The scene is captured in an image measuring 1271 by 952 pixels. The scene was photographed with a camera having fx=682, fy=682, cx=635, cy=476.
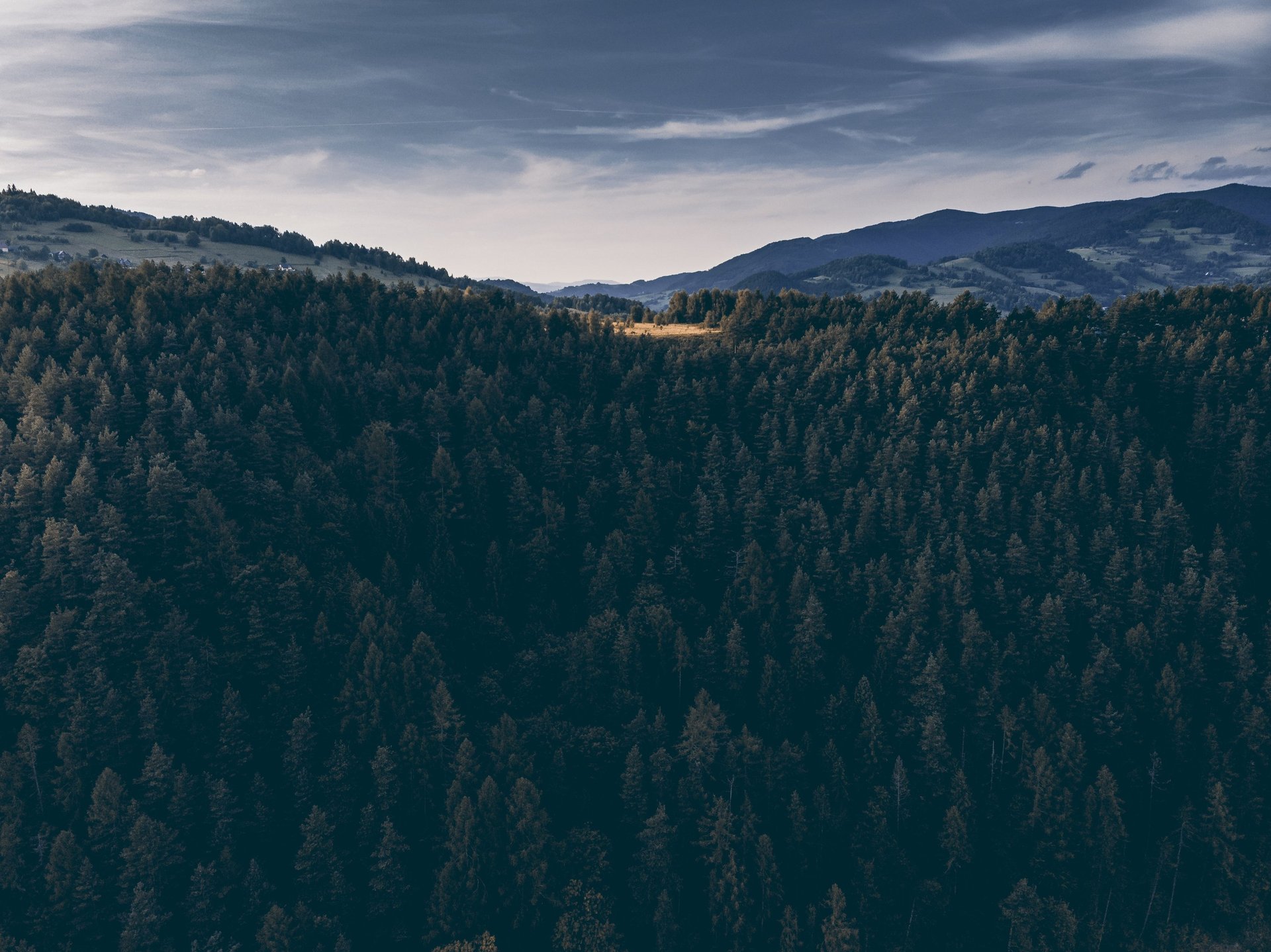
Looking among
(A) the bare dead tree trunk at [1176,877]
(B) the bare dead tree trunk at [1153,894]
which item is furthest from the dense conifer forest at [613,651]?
(A) the bare dead tree trunk at [1176,877]

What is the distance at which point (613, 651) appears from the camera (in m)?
80.9

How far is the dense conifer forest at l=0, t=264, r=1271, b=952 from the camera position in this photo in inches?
2400

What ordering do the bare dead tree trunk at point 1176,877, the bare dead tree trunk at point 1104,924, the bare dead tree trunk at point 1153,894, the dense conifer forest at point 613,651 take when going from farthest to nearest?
1. the bare dead tree trunk at point 1176,877
2. the bare dead tree trunk at point 1153,894
3. the bare dead tree trunk at point 1104,924
4. the dense conifer forest at point 613,651

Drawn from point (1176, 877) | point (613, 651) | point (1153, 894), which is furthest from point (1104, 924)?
point (613, 651)

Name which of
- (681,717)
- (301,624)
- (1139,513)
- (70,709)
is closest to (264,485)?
(301,624)

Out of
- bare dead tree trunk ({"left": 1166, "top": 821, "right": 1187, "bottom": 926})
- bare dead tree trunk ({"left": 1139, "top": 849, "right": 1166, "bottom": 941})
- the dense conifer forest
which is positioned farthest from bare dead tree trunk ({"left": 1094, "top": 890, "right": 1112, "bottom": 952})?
bare dead tree trunk ({"left": 1166, "top": 821, "right": 1187, "bottom": 926})

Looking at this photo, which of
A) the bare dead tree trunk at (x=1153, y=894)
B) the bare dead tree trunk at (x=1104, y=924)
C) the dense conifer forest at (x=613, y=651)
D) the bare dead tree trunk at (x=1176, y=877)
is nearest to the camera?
the dense conifer forest at (x=613, y=651)

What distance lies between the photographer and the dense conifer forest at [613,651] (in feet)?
200

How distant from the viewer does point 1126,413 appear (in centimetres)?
11881

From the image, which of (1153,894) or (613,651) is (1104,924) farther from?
(613,651)

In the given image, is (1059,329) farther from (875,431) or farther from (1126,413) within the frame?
(875,431)

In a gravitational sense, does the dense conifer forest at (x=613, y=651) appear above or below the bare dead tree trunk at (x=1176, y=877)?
above

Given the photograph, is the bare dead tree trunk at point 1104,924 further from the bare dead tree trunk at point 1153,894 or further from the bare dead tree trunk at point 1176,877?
the bare dead tree trunk at point 1176,877

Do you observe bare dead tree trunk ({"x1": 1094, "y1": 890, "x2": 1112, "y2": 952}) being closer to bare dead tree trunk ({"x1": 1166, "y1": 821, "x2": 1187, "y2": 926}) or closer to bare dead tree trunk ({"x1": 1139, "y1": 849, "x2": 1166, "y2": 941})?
bare dead tree trunk ({"x1": 1139, "y1": 849, "x2": 1166, "y2": 941})
